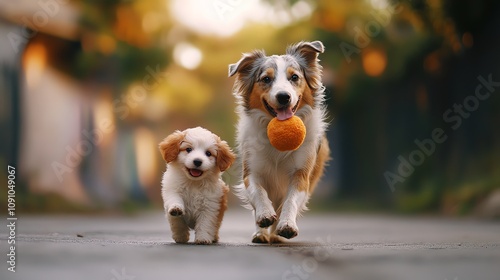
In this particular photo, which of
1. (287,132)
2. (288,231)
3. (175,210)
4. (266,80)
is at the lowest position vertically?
(288,231)

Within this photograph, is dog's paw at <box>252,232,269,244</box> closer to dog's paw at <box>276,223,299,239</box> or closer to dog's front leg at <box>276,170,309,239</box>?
dog's front leg at <box>276,170,309,239</box>

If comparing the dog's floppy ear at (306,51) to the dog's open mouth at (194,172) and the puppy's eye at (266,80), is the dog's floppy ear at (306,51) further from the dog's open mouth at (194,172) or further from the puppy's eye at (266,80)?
the dog's open mouth at (194,172)

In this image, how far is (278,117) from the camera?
4645 millimetres

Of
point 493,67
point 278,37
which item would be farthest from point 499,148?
point 278,37

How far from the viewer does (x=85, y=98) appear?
10922 millimetres

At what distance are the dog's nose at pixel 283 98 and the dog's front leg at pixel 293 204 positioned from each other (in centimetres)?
Result: 61

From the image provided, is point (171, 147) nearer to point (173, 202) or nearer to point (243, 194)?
point (173, 202)

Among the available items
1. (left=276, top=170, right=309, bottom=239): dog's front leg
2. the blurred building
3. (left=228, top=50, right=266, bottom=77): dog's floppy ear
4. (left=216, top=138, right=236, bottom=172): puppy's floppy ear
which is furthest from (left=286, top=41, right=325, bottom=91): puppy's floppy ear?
the blurred building

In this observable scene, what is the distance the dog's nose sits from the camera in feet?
14.8

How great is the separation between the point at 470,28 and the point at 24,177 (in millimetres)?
A: 7048

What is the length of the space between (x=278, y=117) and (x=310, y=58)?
0.67 meters

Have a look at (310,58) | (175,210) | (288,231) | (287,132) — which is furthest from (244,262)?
(310,58)

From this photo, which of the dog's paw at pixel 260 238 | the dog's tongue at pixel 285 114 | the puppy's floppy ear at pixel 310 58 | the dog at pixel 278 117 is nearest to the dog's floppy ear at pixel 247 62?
the dog at pixel 278 117

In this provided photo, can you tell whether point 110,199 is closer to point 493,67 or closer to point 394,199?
point 394,199
